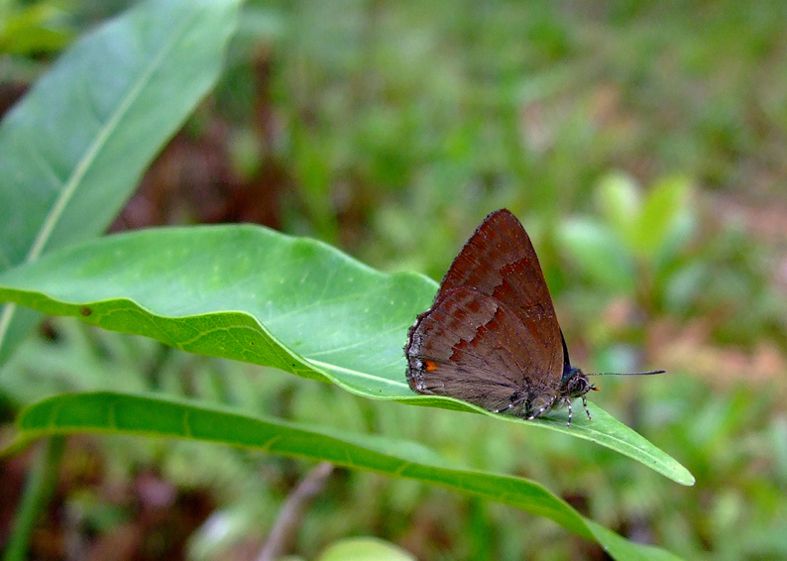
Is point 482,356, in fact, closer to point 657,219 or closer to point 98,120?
point 98,120

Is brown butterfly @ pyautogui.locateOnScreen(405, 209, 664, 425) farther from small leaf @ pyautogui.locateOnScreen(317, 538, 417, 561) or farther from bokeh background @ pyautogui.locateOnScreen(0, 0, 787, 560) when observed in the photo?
bokeh background @ pyautogui.locateOnScreen(0, 0, 787, 560)

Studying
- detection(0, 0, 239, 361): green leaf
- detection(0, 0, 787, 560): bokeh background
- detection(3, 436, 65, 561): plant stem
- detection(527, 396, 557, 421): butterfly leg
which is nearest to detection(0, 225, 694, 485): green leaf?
detection(527, 396, 557, 421): butterfly leg

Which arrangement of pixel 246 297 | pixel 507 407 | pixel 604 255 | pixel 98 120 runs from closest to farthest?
pixel 246 297, pixel 507 407, pixel 98 120, pixel 604 255

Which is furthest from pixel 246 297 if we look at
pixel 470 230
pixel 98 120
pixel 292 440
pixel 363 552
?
pixel 470 230

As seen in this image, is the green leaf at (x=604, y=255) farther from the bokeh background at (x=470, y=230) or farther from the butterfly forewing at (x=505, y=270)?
the butterfly forewing at (x=505, y=270)

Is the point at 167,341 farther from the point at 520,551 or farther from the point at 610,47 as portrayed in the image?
the point at 610,47

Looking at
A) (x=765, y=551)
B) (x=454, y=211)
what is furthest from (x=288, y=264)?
(x=454, y=211)
